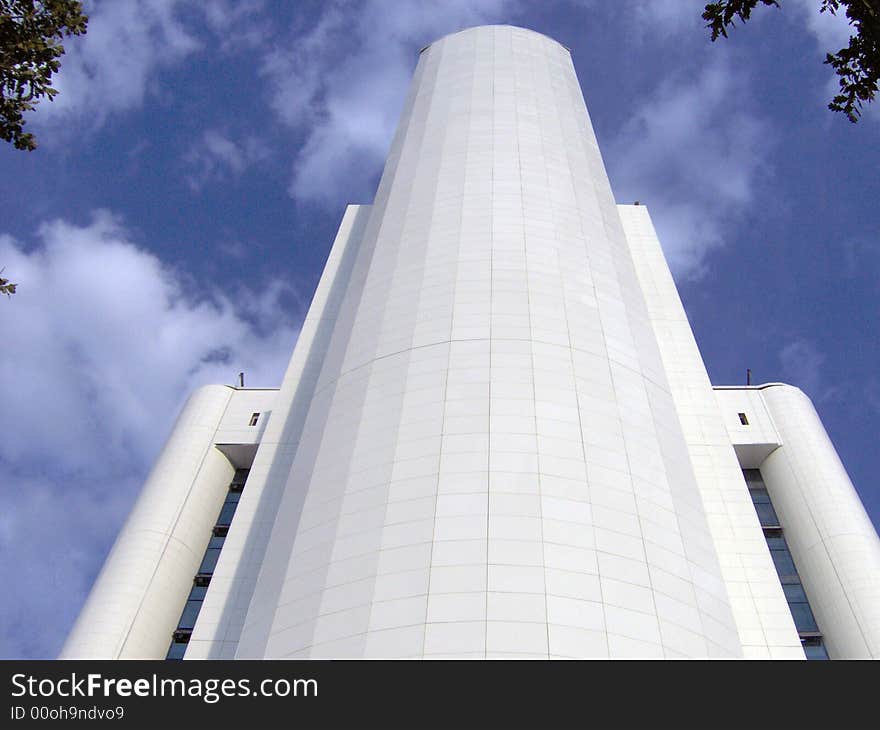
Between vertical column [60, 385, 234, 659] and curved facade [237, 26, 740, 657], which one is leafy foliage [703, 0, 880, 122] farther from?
vertical column [60, 385, 234, 659]

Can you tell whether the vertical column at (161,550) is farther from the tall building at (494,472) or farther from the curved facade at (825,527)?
the curved facade at (825,527)

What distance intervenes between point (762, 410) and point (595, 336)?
1686cm

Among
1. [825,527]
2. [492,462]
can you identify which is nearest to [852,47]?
[492,462]

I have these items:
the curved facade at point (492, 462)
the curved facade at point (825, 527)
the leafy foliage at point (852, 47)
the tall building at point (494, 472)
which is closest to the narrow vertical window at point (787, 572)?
the tall building at point (494, 472)

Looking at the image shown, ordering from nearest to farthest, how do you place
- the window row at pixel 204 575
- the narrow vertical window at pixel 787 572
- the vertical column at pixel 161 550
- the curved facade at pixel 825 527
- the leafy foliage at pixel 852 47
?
the leafy foliage at pixel 852 47 → the vertical column at pixel 161 550 → the curved facade at pixel 825 527 → the narrow vertical window at pixel 787 572 → the window row at pixel 204 575

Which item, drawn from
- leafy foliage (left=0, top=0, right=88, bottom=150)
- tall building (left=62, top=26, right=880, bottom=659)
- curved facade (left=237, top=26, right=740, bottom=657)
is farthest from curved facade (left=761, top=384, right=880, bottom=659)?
leafy foliage (left=0, top=0, right=88, bottom=150)

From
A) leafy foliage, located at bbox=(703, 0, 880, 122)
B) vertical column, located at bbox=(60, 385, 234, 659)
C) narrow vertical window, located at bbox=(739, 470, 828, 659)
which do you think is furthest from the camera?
narrow vertical window, located at bbox=(739, 470, 828, 659)

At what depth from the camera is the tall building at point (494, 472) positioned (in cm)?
1952

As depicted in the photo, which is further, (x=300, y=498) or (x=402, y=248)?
(x=402, y=248)

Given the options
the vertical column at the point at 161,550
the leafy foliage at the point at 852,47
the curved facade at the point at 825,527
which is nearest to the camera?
the leafy foliage at the point at 852,47

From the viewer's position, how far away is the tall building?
19.5 metres

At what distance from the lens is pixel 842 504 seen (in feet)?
114
